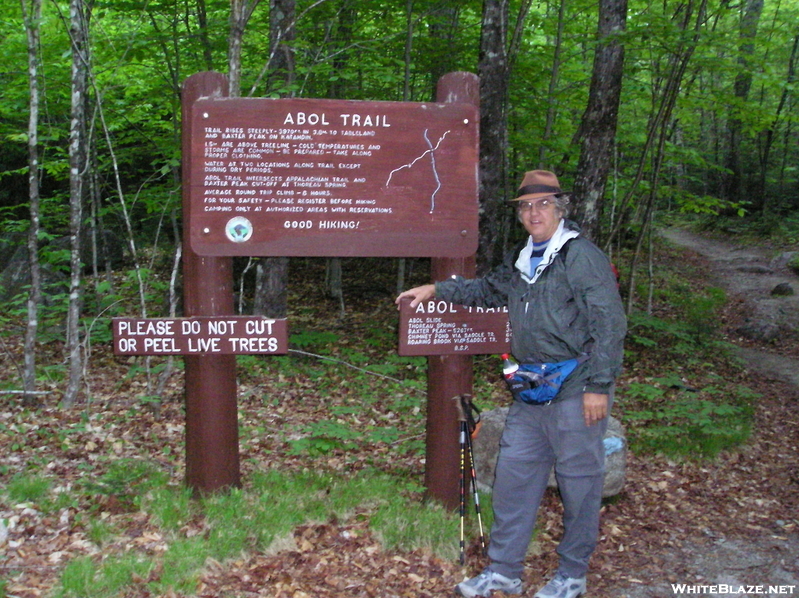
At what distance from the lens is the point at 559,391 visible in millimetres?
3826

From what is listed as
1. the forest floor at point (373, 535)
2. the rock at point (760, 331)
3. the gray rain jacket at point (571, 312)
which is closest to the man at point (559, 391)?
the gray rain jacket at point (571, 312)

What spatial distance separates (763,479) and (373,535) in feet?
14.1

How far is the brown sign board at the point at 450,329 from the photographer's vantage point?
4484 millimetres

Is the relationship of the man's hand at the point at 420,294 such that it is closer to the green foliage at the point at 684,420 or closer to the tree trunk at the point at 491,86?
the green foliage at the point at 684,420

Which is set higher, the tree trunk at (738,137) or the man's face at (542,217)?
the tree trunk at (738,137)

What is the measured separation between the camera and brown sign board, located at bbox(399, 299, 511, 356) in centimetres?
448

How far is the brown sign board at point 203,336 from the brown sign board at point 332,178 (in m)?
0.43

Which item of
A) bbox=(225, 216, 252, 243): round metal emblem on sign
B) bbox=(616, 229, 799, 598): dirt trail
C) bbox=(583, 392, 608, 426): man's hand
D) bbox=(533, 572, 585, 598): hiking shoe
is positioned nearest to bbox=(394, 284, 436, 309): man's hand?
bbox=(225, 216, 252, 243): round metal emblem on sign

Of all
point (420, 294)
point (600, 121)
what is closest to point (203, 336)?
point (420, 294)

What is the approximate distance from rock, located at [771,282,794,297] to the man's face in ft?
49.9

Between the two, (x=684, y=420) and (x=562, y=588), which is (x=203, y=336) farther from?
(x=684, y=420)

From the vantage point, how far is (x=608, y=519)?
549 centimetres

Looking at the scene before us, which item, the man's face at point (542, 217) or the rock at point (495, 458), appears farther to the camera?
the rock at point (495, 458)

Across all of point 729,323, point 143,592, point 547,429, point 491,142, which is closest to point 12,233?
point 491,142
